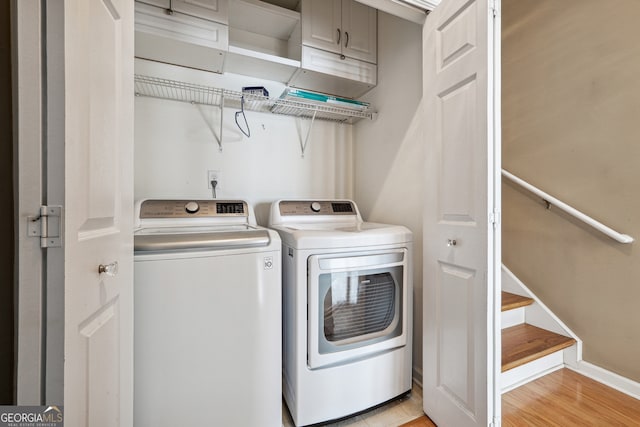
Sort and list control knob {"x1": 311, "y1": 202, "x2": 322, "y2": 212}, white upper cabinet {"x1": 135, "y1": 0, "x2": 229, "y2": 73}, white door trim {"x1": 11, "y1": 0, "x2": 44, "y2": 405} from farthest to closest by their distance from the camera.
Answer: control knob {"x1": 311, "y1": 202, "x2": 322, "y2": 212}
white upper cabinet {"x1": 135, "y1": 0, "x2": 229, "y2": 73}
white door trim {"x1": 11, "y1": 0, "x2": 44, "y2": 405}

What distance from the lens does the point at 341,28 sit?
1.85 meters

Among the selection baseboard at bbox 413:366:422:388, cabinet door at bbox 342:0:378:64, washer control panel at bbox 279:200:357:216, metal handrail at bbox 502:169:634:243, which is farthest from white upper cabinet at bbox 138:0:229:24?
baseboard at bbox 413:366:422:388

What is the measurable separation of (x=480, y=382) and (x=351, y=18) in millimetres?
2357

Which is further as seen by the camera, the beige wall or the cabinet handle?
the beige wall

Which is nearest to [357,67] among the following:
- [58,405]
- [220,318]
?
[220,318]

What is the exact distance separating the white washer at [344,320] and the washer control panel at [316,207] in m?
0.30

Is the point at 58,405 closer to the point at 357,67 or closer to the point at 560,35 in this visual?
the point at 357,67

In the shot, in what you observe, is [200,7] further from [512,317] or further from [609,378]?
[609,378]

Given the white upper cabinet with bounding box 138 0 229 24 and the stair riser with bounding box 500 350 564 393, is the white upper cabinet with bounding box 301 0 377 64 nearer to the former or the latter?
the white upper cabinet with bounding box 138 0 229 24

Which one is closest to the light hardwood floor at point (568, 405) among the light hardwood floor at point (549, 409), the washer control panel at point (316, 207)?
the light hardwood floor at point (549, 409)

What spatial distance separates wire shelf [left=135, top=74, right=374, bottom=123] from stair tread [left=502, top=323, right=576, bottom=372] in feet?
6.17

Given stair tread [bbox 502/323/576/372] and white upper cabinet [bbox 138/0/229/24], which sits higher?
white upper cabinet [bbox 138/0/229/24]

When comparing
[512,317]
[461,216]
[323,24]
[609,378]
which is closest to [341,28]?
[323,24]

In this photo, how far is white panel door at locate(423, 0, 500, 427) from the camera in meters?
1.02
